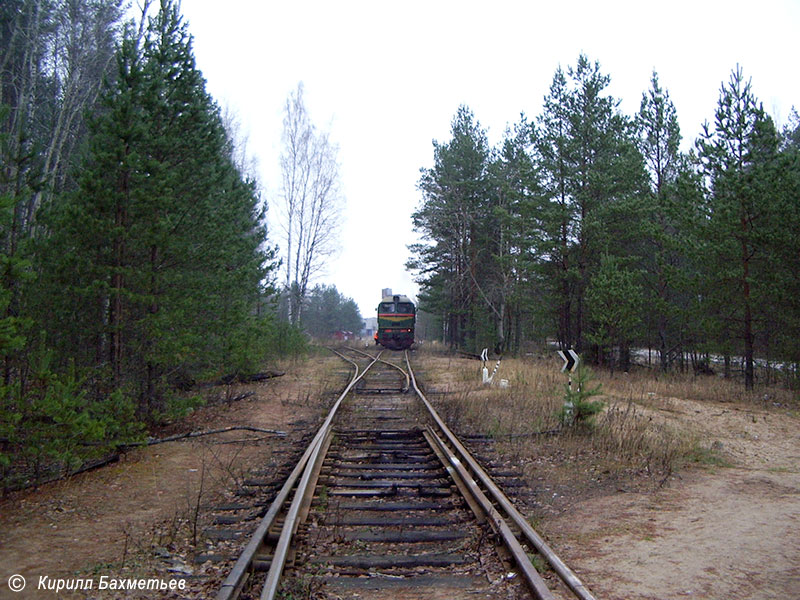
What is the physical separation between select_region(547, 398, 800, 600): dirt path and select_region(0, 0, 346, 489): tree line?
495cm

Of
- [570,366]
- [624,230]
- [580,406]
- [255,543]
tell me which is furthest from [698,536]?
[624,230]

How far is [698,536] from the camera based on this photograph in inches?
192

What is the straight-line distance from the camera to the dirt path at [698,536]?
3.92 m

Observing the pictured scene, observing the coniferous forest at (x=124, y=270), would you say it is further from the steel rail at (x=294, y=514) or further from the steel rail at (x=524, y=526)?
the steel rail at (x=524, y=526)

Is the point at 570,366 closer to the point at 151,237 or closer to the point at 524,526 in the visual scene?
the point at 524,526

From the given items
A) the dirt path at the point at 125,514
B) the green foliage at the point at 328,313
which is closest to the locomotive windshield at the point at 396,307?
the dirt path at the point at 125,514

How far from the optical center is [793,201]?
15.4m

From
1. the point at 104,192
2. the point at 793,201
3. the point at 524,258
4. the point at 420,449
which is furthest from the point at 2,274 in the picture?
the point at 524,258

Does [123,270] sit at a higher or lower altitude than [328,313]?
lower

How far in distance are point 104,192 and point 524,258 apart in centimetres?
2015

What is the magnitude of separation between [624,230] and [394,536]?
67.0 feet

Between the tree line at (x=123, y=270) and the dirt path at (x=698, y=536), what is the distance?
4955mm

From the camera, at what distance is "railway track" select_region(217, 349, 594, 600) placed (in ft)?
12.6

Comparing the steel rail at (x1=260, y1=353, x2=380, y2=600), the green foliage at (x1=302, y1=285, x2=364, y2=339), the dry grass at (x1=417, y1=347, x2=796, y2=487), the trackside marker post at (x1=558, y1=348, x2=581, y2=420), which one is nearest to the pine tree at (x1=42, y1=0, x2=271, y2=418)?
the steel rail at (x1=260, y1=353, x2=380, y2=600)
